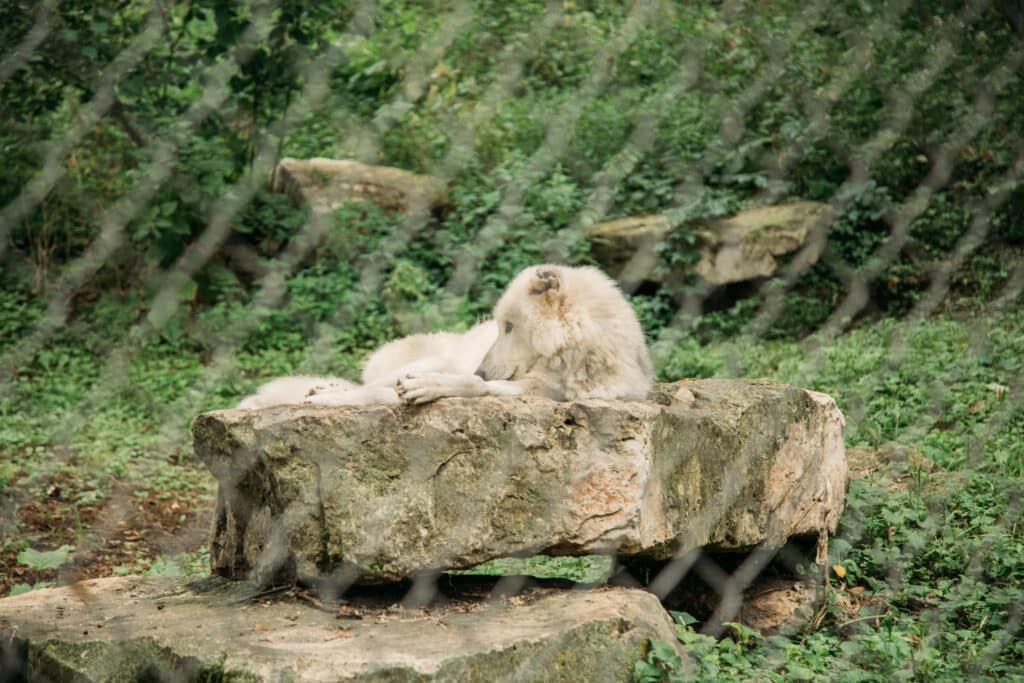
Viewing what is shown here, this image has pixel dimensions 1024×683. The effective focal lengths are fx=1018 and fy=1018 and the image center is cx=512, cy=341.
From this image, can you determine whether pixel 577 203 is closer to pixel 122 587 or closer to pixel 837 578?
pixel 837 578

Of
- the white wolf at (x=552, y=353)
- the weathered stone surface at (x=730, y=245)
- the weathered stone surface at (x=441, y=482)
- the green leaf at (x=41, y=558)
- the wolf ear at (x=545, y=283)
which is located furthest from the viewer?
the weathered stone surface at (x=730, y=245)

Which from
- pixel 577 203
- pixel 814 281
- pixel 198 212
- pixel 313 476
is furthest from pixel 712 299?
pixel 313 476

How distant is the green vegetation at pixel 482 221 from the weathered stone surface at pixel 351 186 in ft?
0.56

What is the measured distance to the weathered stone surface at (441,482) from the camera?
286cm

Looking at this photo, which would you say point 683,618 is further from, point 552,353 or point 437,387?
point 437,387

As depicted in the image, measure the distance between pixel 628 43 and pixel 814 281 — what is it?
2.91 meters

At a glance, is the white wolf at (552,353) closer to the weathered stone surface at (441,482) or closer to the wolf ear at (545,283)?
the wolf ear at (545,283)

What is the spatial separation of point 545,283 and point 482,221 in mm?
3770

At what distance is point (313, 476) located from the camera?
287 cm

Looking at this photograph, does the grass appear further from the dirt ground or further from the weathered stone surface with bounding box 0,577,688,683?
the weathered stone surface with bounding box 0,577,688,683

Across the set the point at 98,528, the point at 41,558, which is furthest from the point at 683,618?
the point at 98,528

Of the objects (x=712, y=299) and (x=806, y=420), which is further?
(x=712, y=299)

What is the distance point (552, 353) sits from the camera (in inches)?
136

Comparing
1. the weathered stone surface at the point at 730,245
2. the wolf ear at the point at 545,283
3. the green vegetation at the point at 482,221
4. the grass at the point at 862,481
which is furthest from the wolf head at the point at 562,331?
the weathered stone surface at the point at 730,245
